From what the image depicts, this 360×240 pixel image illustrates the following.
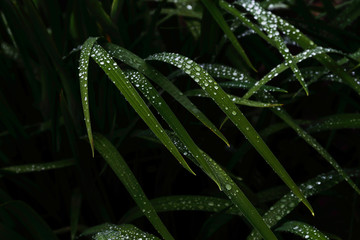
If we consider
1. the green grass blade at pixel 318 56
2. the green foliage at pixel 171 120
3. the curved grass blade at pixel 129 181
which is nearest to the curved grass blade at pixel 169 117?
the green foliage at pixel 171 120

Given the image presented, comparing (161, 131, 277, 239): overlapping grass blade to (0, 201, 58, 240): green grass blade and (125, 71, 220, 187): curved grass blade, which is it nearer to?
(125, 71, 220, 187): curved grass blade

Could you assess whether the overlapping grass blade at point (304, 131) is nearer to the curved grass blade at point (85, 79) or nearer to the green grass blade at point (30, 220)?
the curved grass blade at point (85, 79)

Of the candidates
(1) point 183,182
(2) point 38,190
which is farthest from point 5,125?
(1) point 183,182

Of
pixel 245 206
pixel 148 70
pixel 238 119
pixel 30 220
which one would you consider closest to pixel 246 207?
pixel 245 206

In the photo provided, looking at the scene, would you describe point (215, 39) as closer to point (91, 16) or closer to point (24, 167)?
point (91, 16)

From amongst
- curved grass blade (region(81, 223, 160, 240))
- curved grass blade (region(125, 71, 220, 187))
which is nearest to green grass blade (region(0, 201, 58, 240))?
curved grass blade (region(81, 223, 160, 240))

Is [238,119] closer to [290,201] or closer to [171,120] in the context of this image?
[171,120]
